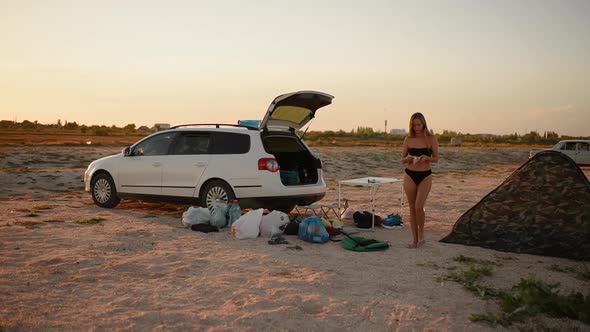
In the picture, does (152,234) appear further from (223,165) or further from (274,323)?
(274,323)

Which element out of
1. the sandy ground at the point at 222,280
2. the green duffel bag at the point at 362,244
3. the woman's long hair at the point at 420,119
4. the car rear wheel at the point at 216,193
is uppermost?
the woman's long hair at the point at 420,119

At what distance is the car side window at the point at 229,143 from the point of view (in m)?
9.48

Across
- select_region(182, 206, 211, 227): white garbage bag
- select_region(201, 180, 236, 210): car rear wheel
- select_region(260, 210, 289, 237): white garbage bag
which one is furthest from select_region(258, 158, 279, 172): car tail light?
select_region(182, 206, 211, 227): white garbage bag

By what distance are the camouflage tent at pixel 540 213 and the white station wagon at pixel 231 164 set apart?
322 centimetres

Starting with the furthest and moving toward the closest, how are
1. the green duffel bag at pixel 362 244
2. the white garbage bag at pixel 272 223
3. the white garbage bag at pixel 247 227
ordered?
the white garbage bag at pixel 272 223
the white garbage bag at pixel 247 227
the green duffel bag at pixel 362 244

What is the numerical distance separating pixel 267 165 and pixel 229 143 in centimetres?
96

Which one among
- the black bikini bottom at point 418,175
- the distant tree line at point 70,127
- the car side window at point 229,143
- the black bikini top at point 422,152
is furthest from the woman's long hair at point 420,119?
the distant tree line at point 70,127

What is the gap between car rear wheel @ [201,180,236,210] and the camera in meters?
9.44

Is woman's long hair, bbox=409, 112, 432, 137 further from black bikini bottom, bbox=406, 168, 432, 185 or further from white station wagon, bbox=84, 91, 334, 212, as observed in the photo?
white station wagon, bbox=84, 91, 334, 212

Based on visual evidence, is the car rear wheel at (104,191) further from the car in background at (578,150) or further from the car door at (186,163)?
the car in background at (578,150)

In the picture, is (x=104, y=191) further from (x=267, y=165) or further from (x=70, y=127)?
(x=70, y=127)

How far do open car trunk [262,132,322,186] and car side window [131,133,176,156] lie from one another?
82.2 inches

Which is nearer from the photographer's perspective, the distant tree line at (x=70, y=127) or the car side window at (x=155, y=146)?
the car side window at (x=155, y=146)

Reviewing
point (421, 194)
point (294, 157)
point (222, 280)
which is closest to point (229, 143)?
point (294, 157)
